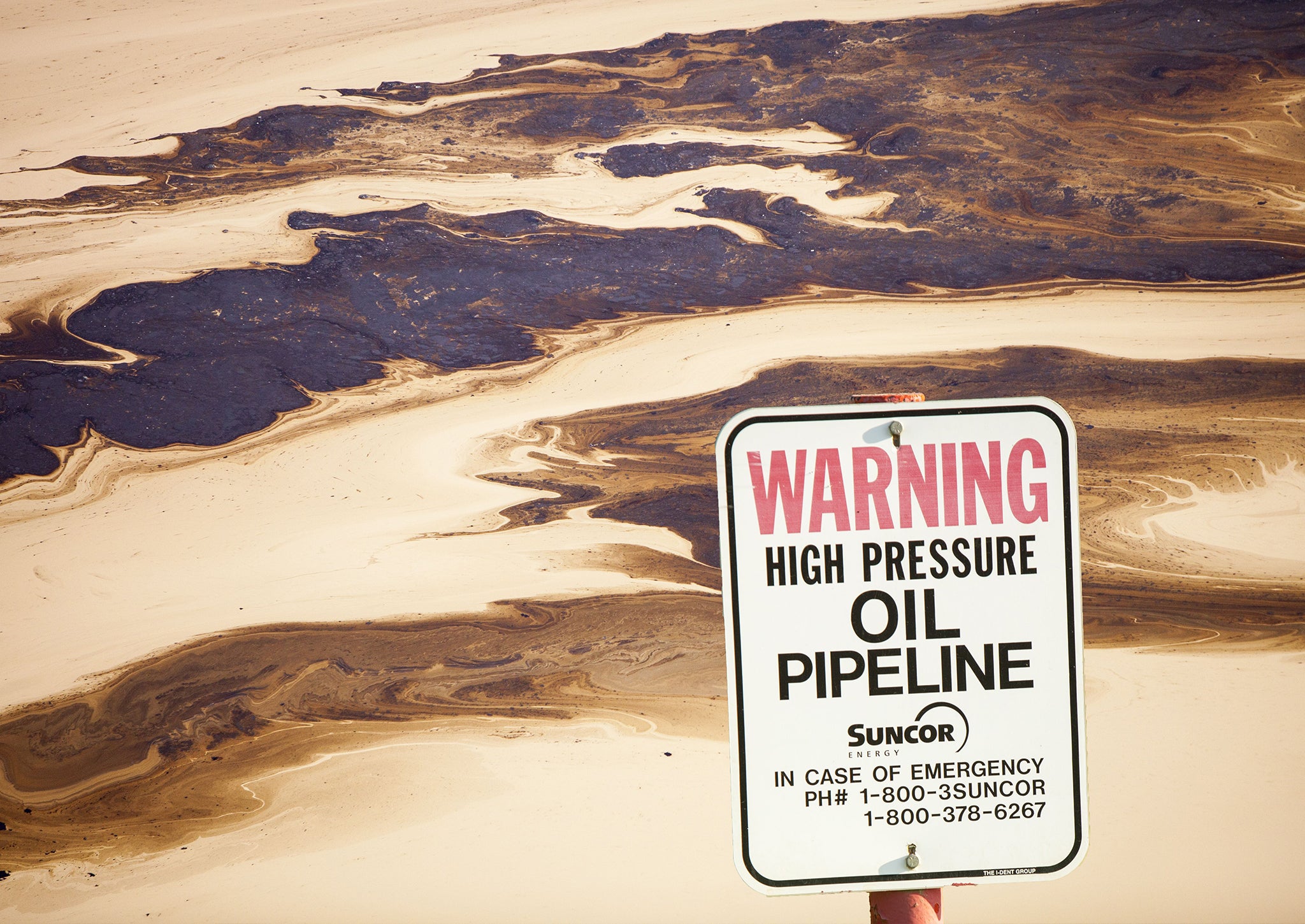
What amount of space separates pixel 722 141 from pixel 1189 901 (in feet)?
4.38

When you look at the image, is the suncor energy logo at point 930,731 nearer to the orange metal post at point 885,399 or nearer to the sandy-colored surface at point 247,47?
the orange metal post at point 885,399

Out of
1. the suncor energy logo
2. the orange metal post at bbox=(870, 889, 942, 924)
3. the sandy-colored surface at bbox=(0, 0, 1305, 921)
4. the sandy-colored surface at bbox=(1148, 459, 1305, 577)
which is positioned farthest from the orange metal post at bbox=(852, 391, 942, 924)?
the sandy-colored surface at bbox=(1148, 459, 1305, 577)

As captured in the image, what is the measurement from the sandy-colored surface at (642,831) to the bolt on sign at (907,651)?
0.68 metres

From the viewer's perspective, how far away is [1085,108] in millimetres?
1175

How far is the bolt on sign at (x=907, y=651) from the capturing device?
1.72 ft

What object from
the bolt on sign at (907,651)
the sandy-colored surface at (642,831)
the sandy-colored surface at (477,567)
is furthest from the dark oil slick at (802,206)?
the bolt on sign at (907,651)

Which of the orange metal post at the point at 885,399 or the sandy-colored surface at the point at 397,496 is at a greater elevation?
the orange metal post at the point at 885,399

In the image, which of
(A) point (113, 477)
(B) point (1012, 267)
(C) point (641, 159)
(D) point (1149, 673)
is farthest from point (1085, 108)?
(A) point (113, 477)

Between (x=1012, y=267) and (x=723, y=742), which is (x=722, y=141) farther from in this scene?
(x=723, y=742)

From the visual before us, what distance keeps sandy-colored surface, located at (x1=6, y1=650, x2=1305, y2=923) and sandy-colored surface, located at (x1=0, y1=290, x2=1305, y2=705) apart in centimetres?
25

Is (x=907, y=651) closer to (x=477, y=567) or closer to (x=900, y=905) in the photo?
(x=900, y=905)

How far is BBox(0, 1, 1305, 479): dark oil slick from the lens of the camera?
1.17 meters

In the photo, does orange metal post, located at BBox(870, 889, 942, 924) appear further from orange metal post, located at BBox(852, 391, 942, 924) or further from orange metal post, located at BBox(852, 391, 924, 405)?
orange metal post, located at BBox(852, 391, 924, 405)

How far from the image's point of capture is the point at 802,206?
118 centimetres
